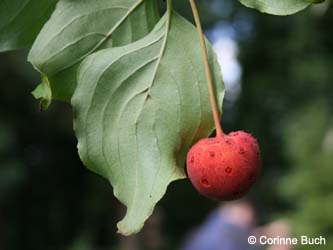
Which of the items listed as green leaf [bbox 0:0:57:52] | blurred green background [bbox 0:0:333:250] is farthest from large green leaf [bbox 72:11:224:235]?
blurred green background [bbox 0:0:333:250]

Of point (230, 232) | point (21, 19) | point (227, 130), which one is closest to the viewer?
point (21, 19)

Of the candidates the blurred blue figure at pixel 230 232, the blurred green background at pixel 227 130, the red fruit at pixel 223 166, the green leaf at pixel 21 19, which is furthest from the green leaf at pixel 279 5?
the blurred green background at pixel 227 130

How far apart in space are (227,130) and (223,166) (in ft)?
35.8

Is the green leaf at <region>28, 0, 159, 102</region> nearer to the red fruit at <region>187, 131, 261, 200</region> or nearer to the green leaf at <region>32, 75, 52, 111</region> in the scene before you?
the green leaf at <region>32, 75, 52, 111</region>

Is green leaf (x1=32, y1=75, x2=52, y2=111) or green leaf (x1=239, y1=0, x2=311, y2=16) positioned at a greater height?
green leaf (x1=239, y1=0, x2=311, y2=16)

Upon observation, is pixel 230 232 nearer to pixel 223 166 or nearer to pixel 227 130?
pixel 223 166

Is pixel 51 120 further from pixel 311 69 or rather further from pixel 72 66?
pixel 72 66

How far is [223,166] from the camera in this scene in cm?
105

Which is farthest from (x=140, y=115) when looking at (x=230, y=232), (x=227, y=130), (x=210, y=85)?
(x=227, y=130)

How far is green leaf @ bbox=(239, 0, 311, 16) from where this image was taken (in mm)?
1076

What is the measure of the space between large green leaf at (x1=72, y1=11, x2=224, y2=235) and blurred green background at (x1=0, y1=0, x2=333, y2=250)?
14.5 ft

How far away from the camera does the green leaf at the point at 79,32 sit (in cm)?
109

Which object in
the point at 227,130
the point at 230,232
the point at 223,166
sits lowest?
the point at 227,130

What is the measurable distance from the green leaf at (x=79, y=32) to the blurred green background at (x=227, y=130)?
4.38 meters
